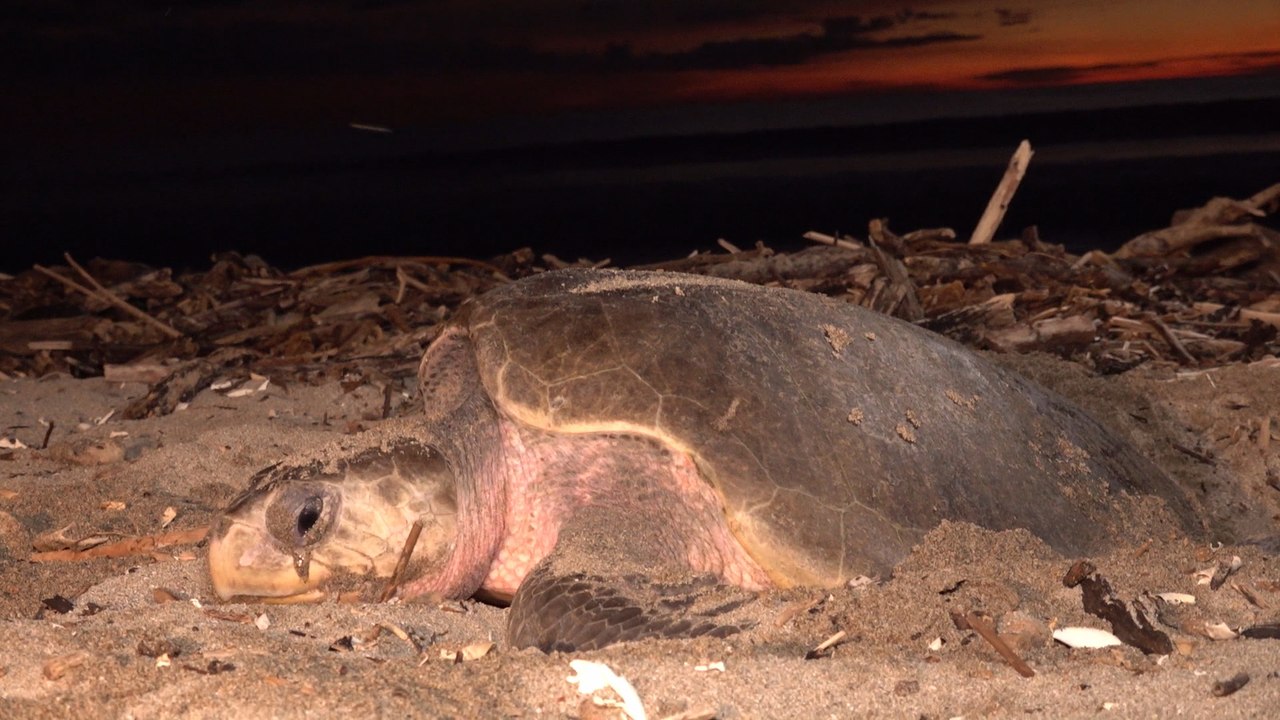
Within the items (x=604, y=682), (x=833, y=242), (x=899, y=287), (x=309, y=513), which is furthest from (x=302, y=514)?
(x=833, y=242)

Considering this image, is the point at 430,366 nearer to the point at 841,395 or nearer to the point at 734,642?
the point at 841,395

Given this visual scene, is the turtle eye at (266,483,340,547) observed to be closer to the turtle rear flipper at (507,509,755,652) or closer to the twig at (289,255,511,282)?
the turtle rear flipper at (507,509,755,652)

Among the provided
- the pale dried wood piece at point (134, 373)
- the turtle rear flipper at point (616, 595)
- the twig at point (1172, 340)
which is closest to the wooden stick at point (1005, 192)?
the twig at point (1172, 340)

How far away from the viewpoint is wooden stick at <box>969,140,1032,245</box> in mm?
4996

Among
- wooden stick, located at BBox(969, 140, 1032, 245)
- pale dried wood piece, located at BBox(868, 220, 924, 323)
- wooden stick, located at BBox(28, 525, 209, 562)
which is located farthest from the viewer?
wooden stick, located at BBox(969, 140, 1032, 245)

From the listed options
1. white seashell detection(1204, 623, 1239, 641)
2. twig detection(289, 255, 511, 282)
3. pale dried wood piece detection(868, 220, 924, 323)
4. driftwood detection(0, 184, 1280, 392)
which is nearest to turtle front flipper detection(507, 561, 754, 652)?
white seashell detection(1204, 623, 1239, 641)

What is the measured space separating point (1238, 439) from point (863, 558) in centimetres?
182

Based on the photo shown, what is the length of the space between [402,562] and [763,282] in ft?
10.8

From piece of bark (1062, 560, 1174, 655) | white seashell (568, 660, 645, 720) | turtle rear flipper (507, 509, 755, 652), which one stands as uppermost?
white seashell (568, 660, 645, 720)

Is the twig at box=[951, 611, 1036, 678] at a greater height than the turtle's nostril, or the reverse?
the twig at box=[951, 611, 1036, 678]

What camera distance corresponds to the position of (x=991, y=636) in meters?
1.77

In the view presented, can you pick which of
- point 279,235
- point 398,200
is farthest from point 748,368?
point 398,200

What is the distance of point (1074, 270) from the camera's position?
202 inches

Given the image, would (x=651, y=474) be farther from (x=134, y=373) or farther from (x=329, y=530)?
(x=134, y=373)
